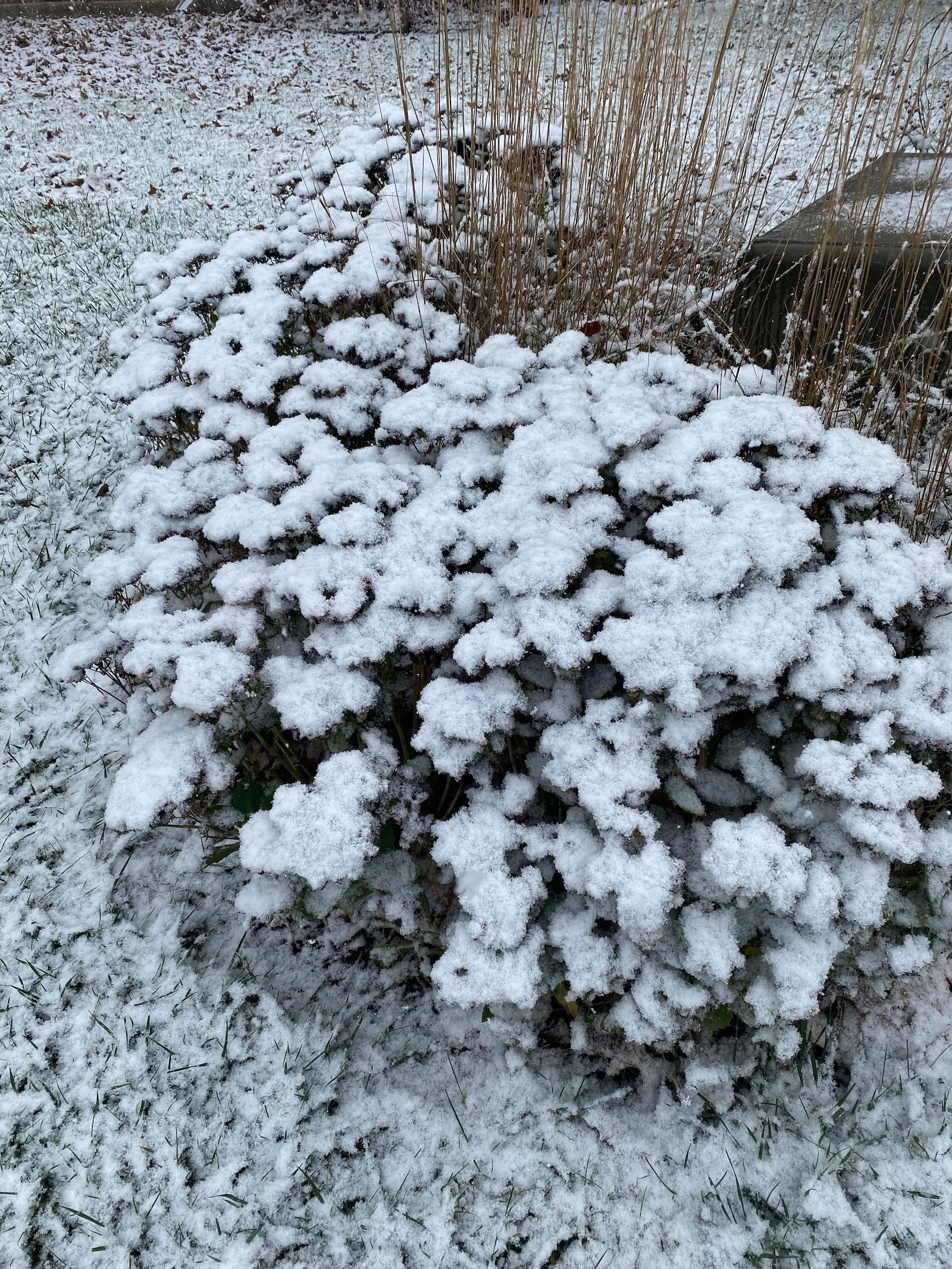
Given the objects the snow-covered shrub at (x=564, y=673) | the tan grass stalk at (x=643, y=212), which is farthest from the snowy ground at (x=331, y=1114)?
the tan grass stalk at (x=643, y=212)

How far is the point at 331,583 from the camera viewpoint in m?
1.62

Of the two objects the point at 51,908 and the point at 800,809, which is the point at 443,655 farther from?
the point at 51,908

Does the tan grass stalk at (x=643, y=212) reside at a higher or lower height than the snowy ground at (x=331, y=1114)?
higher

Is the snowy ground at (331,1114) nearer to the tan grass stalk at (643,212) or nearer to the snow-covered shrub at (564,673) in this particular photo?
the snow-covered shrub at (564,673)

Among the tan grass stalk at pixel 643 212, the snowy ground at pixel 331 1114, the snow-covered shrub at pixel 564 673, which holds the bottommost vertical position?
the snowy ground at pixel 331 1114

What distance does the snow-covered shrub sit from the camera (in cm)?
138

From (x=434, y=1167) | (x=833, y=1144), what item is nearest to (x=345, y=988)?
(x=434, y=1167)

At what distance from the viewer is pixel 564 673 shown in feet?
5.17

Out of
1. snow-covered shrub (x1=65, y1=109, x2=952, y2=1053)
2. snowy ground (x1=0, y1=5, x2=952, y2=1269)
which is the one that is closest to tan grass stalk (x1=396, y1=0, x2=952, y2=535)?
snow-covered shrub (x1=65, y1=109, x2=952, y2=1053)

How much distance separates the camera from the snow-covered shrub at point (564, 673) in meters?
1.38

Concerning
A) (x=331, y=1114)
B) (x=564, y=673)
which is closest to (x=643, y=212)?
(x=564, y=673)

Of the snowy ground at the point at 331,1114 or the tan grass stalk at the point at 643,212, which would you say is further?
the tan grass stalk at the point at 643,212

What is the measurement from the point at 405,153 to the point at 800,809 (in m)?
2.87

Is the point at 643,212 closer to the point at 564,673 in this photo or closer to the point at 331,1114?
the point at 564,673
